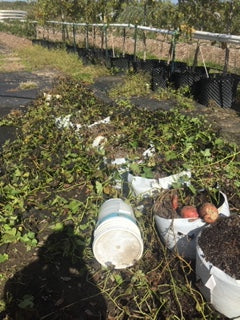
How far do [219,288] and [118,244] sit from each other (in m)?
0.92

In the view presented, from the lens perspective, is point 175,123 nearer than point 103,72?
Yes

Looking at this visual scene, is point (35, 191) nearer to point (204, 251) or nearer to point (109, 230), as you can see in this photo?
point (109, 230)

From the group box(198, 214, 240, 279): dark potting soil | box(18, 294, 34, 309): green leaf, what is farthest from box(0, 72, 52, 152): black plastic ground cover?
box(198, 214, 240, 279): dark potting soil

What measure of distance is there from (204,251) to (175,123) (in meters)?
3.28

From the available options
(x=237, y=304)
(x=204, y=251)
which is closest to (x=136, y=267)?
(x=204, y=251)

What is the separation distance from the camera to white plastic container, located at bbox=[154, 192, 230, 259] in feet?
9.45

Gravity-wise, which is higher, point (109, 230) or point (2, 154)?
point (109, 230)

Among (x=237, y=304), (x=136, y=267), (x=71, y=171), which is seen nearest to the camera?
(x=237, y=304)

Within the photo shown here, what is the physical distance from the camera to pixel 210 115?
704 centimetres

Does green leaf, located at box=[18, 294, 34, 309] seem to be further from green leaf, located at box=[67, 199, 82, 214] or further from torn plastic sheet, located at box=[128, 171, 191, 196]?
torn plastic sheet, located at box=[128, 171, 191, 196]

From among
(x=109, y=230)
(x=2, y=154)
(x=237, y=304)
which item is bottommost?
(x=2, y=154)

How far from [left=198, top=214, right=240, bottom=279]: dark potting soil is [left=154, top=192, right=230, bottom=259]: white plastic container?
22 centimetres

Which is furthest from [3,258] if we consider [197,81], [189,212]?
[197,81]

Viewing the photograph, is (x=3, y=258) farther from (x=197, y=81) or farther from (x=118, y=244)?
(x=197, y=81)
